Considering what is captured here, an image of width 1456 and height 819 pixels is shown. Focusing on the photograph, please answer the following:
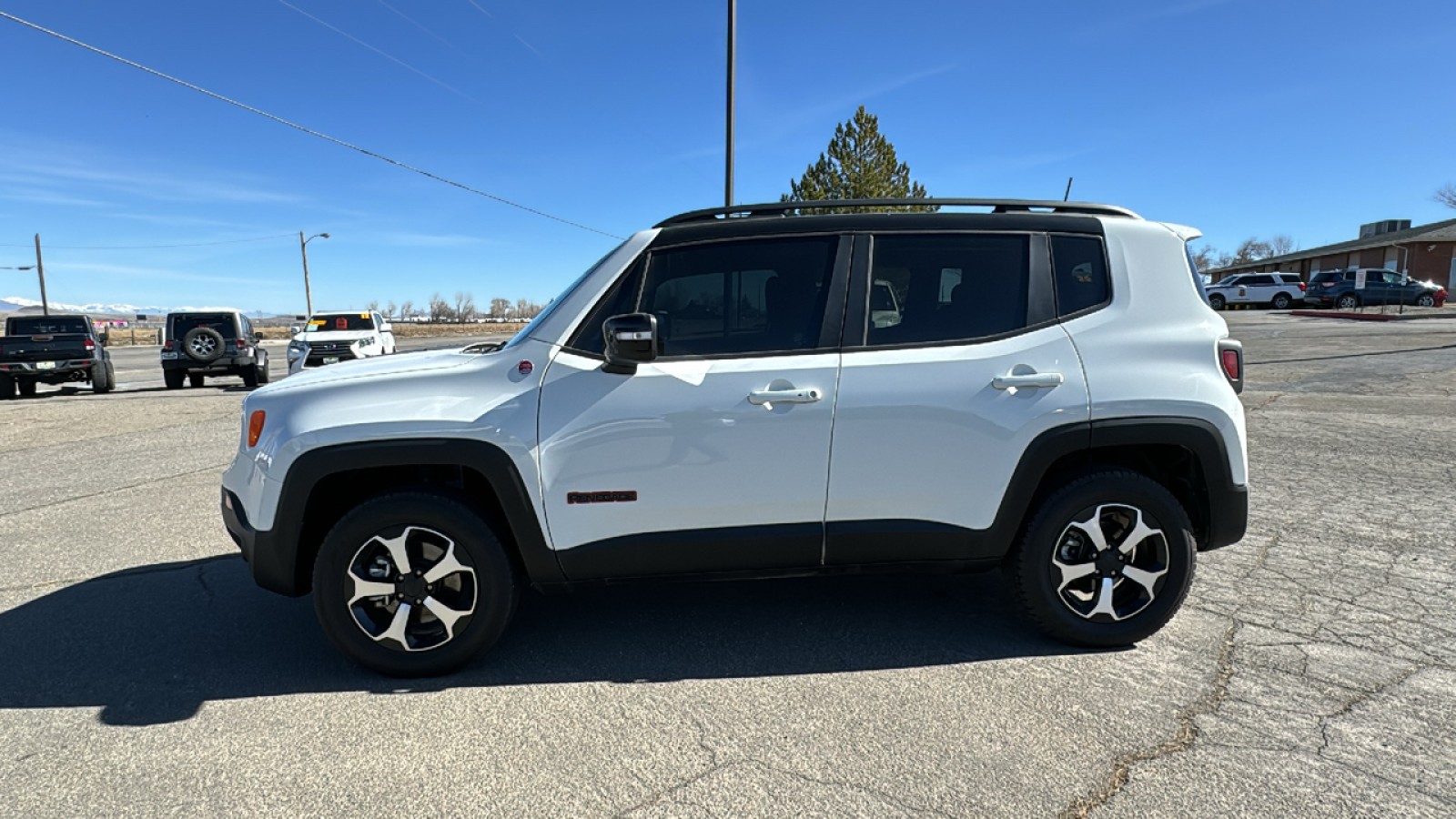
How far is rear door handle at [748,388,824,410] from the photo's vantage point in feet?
9.94

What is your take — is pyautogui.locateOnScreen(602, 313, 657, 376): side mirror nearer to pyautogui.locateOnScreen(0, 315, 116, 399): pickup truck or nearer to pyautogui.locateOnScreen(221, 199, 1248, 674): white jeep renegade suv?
pyautogui.locateOnScreen(221, 199, 1248, 674): white jeep renegade suv

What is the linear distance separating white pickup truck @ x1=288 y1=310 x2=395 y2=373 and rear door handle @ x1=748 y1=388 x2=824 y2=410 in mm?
15390

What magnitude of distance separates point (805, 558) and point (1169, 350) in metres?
1.76

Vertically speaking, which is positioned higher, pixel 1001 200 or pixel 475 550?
pixel 1001 200

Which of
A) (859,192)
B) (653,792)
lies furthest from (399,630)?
(859,192)

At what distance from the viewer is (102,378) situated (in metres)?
15.9

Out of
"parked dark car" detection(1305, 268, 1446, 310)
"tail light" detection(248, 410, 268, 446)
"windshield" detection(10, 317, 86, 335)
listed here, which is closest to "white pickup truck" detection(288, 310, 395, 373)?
"windshield" detection(10, 317, 86, 335)

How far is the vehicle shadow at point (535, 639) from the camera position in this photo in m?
3.11

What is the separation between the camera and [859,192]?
113ft

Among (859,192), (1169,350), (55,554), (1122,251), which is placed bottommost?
(55,554)

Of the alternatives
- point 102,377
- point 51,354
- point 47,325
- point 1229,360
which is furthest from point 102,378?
point 1229,360

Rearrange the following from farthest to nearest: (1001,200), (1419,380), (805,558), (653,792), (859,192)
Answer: (859,192)
(1419,380)
(1001,200)
(805,558)
(653,792)

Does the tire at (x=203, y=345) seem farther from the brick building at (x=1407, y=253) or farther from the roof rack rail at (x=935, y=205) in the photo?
the brick building at (x=1407, y=253)

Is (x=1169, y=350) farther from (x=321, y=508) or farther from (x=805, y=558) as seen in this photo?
(x=321, y=508)
